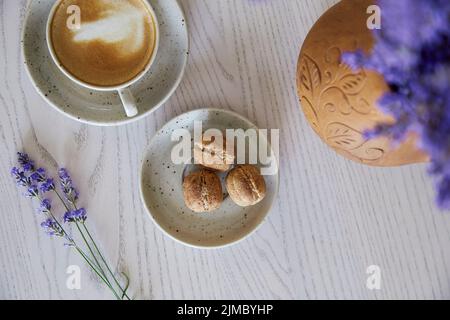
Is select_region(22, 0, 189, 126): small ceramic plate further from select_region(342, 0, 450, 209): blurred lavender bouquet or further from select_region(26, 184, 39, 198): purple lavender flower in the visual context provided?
select_region(342, 0, 450, 209): blurred lavender bouquet

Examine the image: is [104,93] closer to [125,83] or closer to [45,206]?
[125,83]

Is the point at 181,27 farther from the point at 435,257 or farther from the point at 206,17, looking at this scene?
the point at 435,257

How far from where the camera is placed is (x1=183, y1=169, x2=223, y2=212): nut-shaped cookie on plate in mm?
832

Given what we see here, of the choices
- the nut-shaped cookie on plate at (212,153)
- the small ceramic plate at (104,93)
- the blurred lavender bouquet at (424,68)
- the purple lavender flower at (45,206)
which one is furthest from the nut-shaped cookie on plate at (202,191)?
the blurred lavender bouquet at (424,68)

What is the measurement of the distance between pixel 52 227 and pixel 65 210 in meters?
0.04

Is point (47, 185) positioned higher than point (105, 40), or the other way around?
point (105, 40)

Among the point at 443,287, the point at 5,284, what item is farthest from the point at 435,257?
the point at 5,284

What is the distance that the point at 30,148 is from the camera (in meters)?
0.88

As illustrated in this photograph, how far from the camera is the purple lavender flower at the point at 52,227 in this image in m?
0.86

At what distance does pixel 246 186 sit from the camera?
830 millimetres

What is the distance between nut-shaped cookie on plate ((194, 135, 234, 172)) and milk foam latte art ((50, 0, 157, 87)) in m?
0.15

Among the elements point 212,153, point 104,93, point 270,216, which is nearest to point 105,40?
point 104,93

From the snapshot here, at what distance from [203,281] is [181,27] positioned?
43cm

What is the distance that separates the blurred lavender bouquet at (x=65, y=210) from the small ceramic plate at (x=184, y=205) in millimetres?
125
